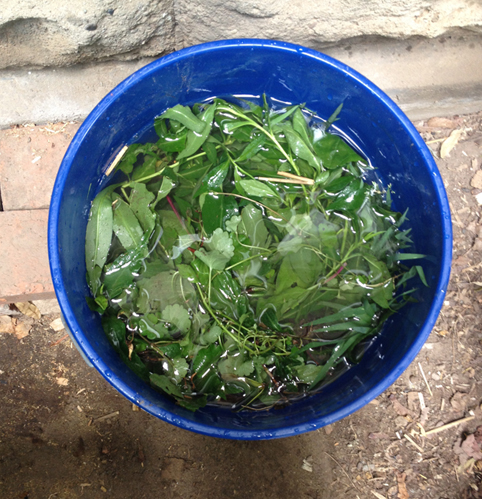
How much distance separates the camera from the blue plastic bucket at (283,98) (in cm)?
98

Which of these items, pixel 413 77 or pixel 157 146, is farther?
pixel 413 77

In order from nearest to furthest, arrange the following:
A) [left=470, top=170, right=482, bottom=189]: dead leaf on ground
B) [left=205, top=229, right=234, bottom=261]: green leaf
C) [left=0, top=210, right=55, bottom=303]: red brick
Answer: [left=205, top=229, right=234, bottom=261]: green leaf, [left=0, top=210, right=55, bottom=303]: red brick, [left=470, top=170, right=482, bottom=189]: dead leaf on ground

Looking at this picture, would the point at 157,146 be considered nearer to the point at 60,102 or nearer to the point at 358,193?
the point at 60,102

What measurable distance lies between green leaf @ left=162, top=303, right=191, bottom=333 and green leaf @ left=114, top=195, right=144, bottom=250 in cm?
20

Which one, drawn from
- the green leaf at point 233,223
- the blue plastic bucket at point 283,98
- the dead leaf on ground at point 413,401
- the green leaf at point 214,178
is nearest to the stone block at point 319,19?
the blue plastic bucket at point 283,98

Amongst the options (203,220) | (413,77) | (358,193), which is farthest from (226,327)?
(413,77)

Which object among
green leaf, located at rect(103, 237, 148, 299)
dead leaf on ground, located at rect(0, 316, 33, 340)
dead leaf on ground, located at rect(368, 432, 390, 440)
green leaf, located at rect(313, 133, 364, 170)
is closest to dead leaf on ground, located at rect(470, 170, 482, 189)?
green leaf, located at rect(313, 133, 364, 170)

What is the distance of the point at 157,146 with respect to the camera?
4.06 ft

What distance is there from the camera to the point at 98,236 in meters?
1.17

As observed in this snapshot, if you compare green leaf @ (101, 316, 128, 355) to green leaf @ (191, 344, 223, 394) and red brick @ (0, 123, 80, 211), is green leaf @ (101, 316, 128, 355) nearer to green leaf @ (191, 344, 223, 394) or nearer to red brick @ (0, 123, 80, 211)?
green leaf @ (191, 344, 223, 394)

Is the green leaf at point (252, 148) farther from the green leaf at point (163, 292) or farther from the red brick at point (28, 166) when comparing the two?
the red brick at point (28, 166)

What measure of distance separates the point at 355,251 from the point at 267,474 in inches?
31.5

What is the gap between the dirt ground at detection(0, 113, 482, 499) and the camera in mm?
1428

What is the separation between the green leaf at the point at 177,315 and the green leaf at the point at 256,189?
1.19ft
